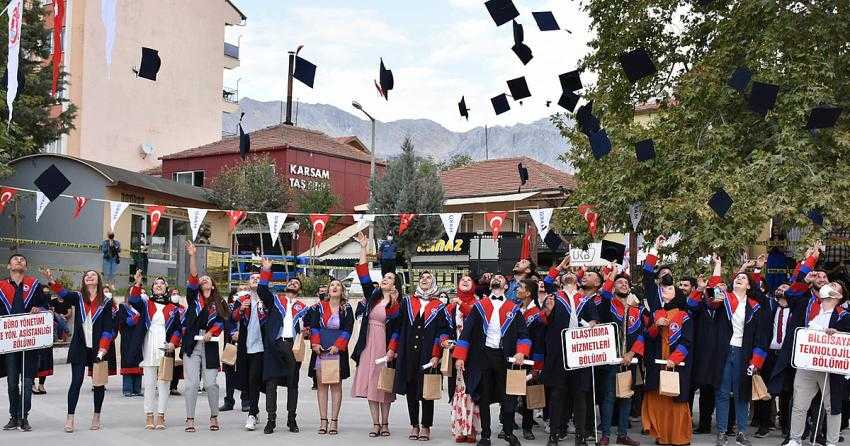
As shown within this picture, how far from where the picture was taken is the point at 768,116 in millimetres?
18688

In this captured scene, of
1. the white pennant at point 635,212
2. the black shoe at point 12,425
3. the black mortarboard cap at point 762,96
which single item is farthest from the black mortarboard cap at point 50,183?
the black mortarboard cap at point 762,96

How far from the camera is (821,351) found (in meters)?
10.0

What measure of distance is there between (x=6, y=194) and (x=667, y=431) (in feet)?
55.7

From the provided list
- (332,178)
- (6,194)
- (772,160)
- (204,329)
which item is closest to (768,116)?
(772,160)

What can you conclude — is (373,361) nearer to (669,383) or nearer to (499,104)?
(669,383)

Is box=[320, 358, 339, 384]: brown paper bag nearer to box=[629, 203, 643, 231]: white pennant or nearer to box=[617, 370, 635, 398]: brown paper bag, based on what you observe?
box=[617, 370, 635, 398]: brown paper bag

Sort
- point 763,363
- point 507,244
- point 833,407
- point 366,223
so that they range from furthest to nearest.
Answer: point 366,223 < point 507,244 < point 763,363 < point 833,407

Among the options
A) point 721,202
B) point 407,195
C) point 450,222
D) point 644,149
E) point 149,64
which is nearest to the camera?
point 149,64

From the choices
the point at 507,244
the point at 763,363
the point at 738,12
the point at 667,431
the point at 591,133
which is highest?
the point at 738,12

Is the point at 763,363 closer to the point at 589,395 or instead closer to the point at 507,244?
the point at 589,395

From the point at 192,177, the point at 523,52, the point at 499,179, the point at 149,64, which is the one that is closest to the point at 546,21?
the point at 523,52

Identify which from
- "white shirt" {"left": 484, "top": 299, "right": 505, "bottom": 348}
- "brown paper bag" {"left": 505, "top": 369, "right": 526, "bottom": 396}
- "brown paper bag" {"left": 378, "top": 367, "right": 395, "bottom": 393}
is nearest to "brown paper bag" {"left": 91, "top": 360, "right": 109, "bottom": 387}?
"brown paper bag" {"left": 378, "top": 367, "right": 395, "bottom": 393}

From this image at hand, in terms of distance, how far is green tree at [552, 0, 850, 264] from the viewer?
1772cm

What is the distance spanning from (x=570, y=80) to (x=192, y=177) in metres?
30.3
